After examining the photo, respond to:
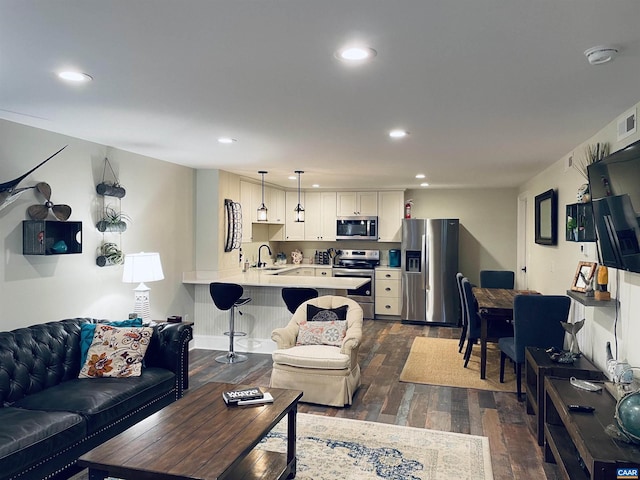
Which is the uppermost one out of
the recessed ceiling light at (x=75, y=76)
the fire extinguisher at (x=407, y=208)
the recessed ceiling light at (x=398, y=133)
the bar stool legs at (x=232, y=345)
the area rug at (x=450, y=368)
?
the recessed ceiling light at (x=398, y=133)

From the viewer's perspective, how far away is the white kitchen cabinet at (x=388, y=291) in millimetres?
8203

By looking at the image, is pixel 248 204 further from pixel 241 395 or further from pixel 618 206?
pixel 618 206

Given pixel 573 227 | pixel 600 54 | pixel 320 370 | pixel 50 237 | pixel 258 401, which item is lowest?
pixel 320 370

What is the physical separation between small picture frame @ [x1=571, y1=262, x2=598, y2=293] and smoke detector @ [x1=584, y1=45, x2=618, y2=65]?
6.15 feet

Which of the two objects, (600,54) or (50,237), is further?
(50,237)

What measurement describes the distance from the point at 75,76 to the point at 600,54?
250 cm

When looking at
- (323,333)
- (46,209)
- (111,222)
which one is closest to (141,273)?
(111,222)

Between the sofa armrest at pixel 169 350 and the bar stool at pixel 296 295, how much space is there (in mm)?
1461

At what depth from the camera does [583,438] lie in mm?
2189

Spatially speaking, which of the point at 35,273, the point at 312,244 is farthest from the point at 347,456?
the point at 312,244

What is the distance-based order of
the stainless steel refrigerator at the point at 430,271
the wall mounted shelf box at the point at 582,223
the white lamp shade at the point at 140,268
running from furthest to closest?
the stainless steel refrigerator at the point at 430,271 < the white lamp shade at the point at 140,268 < the wall mounted shelf box at the point at 582,223

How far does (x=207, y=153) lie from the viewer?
4754mm

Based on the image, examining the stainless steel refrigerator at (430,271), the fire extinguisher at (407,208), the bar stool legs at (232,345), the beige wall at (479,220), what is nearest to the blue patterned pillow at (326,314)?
the bar stool legs at (232,345)

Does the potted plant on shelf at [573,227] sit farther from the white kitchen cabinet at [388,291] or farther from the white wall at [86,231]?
the white kitchen cabinet at [388,291]
